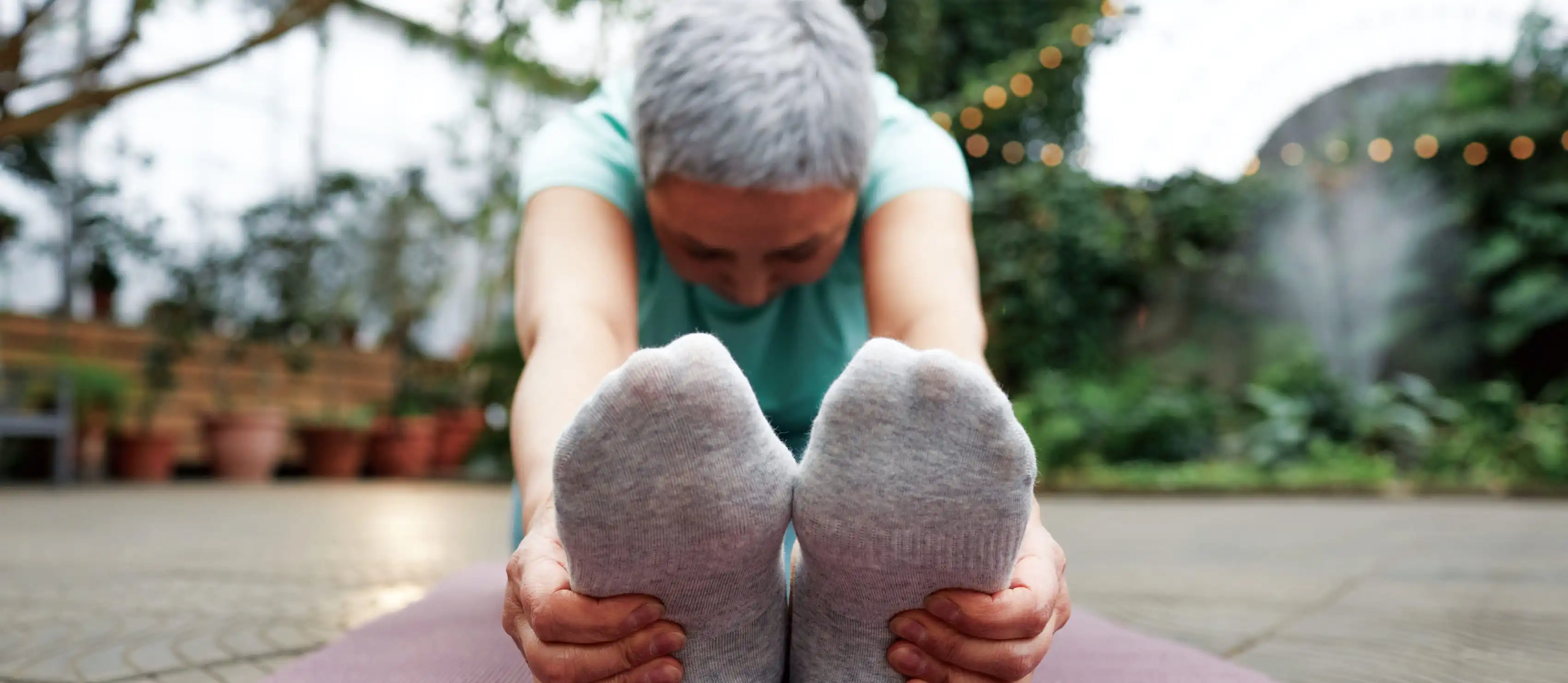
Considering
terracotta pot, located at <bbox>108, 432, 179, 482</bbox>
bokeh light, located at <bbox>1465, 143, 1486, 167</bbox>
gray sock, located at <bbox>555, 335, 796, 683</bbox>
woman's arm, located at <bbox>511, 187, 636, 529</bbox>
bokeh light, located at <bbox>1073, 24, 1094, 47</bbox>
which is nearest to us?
gray sock, located at <bbox>555, 335, 796, 683</bbox>

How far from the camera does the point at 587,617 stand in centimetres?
65

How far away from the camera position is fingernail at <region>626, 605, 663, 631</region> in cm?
67

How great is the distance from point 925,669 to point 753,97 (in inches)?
18.6

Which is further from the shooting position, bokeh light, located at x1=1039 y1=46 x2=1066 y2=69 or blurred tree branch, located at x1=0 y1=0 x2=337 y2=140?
bokeh light, located at x1=1039 y1=46 x2=1066 y2=69

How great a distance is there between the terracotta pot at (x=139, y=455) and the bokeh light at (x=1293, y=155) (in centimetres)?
739

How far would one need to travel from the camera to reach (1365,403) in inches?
259

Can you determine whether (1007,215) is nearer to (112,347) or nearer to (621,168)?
(112,347)

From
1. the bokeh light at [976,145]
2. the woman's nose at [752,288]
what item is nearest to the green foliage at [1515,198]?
the bokeh light at [976,145]

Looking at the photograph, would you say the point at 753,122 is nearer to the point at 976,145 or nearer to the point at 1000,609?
the point at 1000,609

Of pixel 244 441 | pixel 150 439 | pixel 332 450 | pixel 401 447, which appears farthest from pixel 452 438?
pixel 150 439

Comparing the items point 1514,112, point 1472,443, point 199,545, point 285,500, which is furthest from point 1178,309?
point 199,545

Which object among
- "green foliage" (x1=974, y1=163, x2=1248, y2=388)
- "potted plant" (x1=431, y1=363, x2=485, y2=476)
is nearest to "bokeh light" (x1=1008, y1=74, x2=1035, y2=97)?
"green foliage" (x1=974, y1=163, x2=1248, y2=388)

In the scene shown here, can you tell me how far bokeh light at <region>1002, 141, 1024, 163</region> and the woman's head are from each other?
6.82 metres

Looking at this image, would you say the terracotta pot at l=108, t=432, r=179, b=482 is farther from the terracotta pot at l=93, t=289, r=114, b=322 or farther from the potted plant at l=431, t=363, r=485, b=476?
the potted plant at l=431, t=363, r=485, b=476
